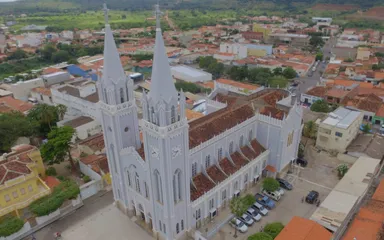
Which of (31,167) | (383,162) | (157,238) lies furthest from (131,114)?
(383,162)

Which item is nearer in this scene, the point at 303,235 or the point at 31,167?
the point at 303,235

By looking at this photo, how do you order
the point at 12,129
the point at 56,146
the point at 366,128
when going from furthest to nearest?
the point at 366,128 < the point at 12,129 < the point at 56,146

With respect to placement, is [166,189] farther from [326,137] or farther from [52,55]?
[52,55]

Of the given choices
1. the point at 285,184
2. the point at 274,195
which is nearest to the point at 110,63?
the point at 274,195

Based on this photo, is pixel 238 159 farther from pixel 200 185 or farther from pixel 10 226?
pixel 10 226

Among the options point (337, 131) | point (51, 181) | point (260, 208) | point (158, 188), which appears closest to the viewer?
point (158, 188)

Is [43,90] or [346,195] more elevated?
[43,90]

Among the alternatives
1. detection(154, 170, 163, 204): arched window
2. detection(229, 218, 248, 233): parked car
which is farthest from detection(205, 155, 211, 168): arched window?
detection(154, 170, 163, 204): arched window
